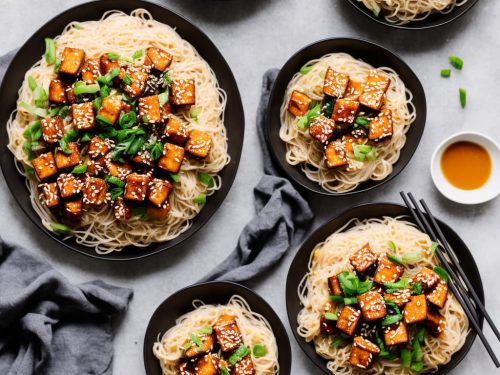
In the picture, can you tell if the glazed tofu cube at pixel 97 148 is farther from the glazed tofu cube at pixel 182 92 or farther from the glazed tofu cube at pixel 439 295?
the glazed tofu cube at pixel 439 295

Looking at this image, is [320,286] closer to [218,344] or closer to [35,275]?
[218,344]

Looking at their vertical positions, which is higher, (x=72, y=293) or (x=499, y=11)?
(x=499, y=11)

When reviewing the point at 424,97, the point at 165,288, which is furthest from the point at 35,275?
the point at 424,97

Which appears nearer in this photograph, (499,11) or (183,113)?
(183,113)

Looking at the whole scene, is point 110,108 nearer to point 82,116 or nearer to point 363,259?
point 82,116

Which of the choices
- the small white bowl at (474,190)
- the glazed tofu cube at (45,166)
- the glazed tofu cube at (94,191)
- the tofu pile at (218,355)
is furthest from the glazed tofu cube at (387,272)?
the glazed tofu cube at (45,166)

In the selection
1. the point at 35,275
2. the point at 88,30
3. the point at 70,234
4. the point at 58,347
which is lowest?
the point at 58,347
